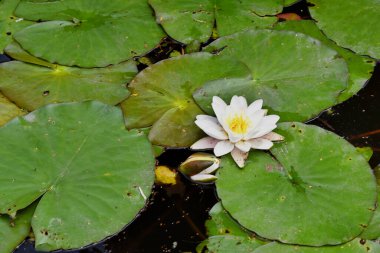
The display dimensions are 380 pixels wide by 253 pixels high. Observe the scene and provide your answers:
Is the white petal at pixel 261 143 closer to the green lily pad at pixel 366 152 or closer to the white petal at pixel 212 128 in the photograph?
the white petal at pixel 212 128

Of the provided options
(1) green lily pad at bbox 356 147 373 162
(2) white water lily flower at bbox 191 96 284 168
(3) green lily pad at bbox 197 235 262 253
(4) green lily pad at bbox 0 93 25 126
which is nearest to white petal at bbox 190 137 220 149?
(2) white water lily flower at bbox 191 96 284 168

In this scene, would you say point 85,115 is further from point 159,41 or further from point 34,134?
point 159,41

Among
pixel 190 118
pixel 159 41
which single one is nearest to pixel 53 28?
pixel 159 41

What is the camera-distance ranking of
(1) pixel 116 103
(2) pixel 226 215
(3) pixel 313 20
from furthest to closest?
(3) pixel 313 20
(1) pixel 116 103
(2) pixel 226 215

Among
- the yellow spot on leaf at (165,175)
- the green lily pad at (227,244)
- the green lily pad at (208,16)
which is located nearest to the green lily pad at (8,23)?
the green lily pad at (208,16)

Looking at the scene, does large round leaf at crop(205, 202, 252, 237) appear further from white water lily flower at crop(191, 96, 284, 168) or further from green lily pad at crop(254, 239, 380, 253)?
white water lily flower at crop(191, 96, 284, 168)

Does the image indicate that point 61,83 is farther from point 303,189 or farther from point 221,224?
point 303,189

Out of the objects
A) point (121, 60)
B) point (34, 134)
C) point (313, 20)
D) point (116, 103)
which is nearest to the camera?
point (34, 134)
